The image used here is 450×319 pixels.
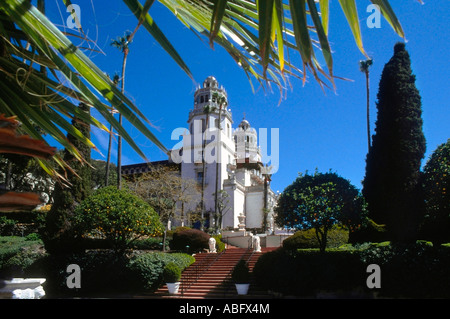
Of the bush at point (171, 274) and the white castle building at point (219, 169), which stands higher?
the white castle building at point (219, 169)

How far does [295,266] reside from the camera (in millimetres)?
15195

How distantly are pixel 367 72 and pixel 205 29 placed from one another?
109ft

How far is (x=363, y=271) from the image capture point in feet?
48.2

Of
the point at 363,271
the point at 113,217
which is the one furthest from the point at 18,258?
the point at 363,271

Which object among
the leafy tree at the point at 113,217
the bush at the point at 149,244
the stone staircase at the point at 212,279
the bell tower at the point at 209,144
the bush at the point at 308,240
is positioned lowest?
the stone staircase at the point at 212,279

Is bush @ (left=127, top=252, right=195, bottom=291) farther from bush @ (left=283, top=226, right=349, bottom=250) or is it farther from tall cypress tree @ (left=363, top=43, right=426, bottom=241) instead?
tall cypress tree @ (left=363, top=43, right=426, bottom=241)

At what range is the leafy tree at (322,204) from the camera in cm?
1587

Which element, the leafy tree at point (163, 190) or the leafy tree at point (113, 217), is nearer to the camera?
the leafy tree at point (113, 217)

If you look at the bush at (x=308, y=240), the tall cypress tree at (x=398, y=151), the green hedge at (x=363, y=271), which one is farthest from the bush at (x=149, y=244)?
the tall cypress tree at (x=398, y=151)

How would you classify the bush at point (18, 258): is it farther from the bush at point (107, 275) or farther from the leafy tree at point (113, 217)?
the leafy tree at point (113, 217)

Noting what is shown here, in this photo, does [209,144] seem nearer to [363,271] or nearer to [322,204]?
[322,204]

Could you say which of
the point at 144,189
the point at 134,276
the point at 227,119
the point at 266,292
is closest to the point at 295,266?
the point at 266,292

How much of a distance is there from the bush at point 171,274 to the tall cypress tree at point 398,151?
Answer: 10.3m

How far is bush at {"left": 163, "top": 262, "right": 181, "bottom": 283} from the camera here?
16.6m
